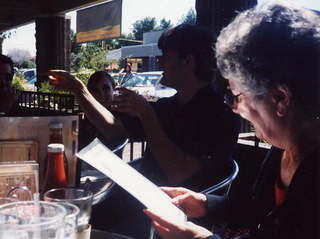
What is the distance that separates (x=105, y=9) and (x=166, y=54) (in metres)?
5.16

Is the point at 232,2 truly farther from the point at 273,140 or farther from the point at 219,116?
the point at 273,140

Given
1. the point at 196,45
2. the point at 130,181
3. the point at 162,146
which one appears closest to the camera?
the point at 130,181

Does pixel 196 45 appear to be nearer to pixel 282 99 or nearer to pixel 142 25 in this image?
pixel 282 99

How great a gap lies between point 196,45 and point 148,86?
12289 mm

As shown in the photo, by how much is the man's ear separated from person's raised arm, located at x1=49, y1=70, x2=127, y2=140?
3.75 feet

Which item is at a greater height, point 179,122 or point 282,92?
point 282,92

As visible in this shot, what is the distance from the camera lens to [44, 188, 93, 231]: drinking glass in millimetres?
978

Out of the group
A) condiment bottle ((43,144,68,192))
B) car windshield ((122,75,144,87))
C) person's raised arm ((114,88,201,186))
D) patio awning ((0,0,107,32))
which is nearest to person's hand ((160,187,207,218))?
person's raised arm ((114,88,201,186))

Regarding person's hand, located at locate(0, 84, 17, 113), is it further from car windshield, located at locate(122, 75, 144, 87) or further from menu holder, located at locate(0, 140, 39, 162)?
car windshield, located at locate(122, 75, 144, 87)

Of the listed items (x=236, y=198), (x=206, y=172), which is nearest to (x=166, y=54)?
(x=206, y=172)

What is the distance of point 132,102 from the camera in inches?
74.5

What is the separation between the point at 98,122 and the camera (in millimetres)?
2268

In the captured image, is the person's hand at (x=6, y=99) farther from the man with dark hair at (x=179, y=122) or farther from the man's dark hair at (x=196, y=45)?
the man's dark hair at (x=196, y=45)

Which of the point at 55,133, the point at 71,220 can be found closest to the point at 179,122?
the point at 55,133
